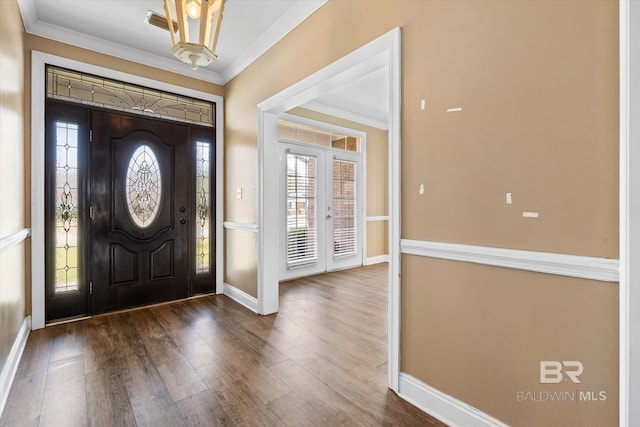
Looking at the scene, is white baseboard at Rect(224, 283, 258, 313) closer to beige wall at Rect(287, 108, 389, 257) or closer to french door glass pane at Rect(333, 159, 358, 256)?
french door glass pane at Rect(333, 159, 358, 256)

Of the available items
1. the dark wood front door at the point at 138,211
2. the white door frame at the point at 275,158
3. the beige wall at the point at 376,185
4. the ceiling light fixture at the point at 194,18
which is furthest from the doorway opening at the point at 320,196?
the ceiling light fixture at the point at 194,18

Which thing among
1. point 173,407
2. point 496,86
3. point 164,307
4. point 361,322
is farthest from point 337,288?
A: point 496,86

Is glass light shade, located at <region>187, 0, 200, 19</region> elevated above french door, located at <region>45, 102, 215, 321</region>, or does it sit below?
above

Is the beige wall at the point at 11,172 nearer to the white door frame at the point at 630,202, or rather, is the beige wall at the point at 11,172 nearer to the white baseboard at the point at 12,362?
the white baseboard at the point at 12,362

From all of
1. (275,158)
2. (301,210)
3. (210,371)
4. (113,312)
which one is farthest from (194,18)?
Result: (301,210)

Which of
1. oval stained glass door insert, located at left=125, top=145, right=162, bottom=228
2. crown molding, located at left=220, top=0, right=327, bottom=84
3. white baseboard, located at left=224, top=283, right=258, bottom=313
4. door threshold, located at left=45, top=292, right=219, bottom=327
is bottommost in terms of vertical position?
door threshold, located at left=45, top=292, right=219, bottom=327

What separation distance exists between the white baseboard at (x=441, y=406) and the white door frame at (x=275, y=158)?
8 centimetres

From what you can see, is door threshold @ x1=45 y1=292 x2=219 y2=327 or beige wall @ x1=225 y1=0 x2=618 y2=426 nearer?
beige wall @ x1=225 y1=0 x2=618 y2=426

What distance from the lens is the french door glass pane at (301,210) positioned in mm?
4504

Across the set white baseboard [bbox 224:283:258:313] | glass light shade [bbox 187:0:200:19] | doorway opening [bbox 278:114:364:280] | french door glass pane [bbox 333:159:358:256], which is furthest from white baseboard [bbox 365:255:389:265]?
glass light shade [bbox 187:0:200:19]

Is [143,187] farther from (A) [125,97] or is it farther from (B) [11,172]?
(B) [11,172]

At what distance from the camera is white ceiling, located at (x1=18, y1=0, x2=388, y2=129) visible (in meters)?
2.47

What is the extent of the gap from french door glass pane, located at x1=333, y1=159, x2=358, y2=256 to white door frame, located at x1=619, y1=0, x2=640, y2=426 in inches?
163

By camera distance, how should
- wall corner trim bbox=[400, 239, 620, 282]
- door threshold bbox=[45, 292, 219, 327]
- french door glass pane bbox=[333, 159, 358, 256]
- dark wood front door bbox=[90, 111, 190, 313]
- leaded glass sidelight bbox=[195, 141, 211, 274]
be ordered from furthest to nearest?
french door glass pane bbox=[333, 159, 358, 256] < leaded glass sidelight bbox=[195, 141, 211, 274] < dark wood front door bbox=[90, 111, 190, 313] < door threshold bbox=[45, 292, 219, 327] < wall corner trim bbox=[400, 239, 620, 282]
